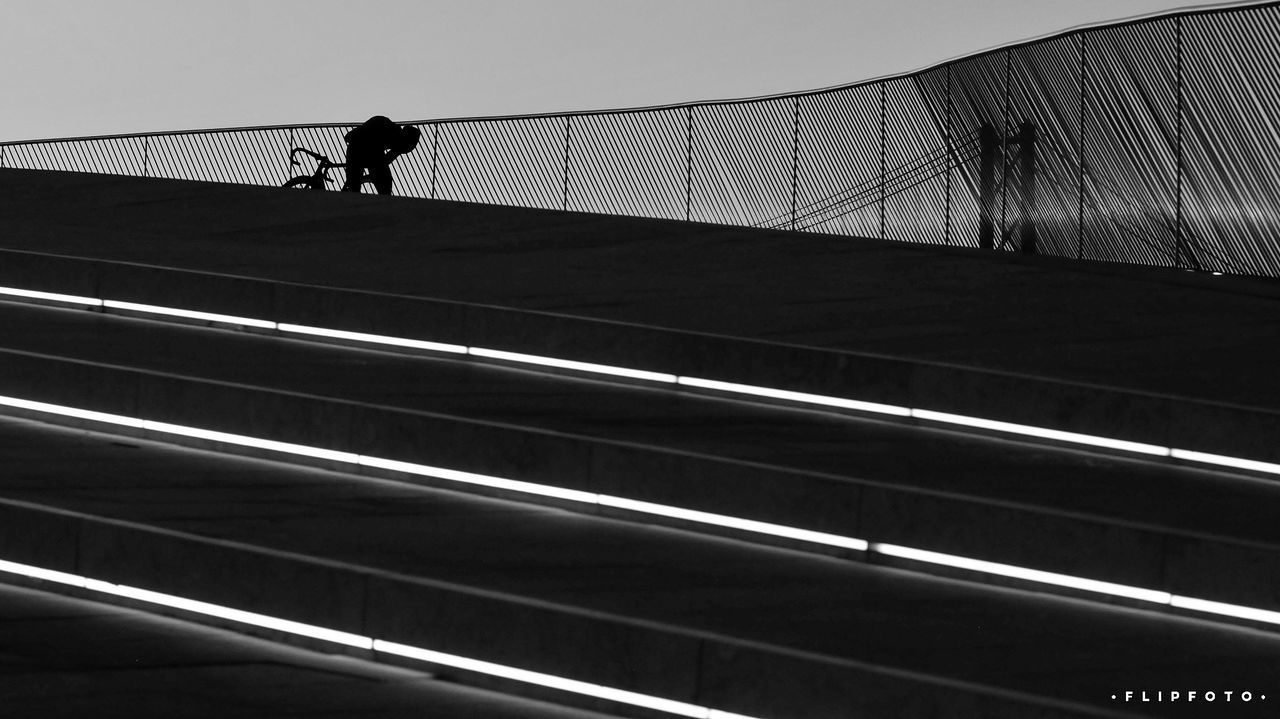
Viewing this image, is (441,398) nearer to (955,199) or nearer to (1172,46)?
(1172,46)

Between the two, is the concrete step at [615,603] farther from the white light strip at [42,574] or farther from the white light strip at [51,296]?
the white light strip at [51,296]

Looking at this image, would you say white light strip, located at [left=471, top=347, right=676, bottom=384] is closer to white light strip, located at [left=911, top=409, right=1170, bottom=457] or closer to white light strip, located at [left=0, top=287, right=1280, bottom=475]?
white light strip, located at [left=0, top=287, right=1280, bottom=475]

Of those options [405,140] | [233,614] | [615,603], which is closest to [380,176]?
[405,140]

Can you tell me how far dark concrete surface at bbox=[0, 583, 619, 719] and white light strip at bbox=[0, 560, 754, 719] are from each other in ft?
0.17

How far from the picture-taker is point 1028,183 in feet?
42.5

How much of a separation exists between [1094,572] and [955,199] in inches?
401

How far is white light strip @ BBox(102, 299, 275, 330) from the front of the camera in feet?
28.1

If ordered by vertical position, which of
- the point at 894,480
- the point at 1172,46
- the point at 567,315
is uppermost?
the point at 1172,46

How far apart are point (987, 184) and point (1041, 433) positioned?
7.79 meters

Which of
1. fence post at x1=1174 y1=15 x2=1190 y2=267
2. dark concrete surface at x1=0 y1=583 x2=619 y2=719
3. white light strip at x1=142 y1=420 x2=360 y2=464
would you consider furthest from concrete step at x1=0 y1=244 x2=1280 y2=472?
fence post at x1=1174 y1=15 x2=1190 y2=267

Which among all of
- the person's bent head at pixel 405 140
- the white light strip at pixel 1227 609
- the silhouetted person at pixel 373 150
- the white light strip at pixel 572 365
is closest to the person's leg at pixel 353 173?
the silhouetted person at pixel 373 150

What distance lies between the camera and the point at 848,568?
16.9 feet

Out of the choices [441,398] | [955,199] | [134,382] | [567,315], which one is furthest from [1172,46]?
[134,382]

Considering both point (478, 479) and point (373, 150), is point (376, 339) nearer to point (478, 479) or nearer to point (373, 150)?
point (478, 479)
